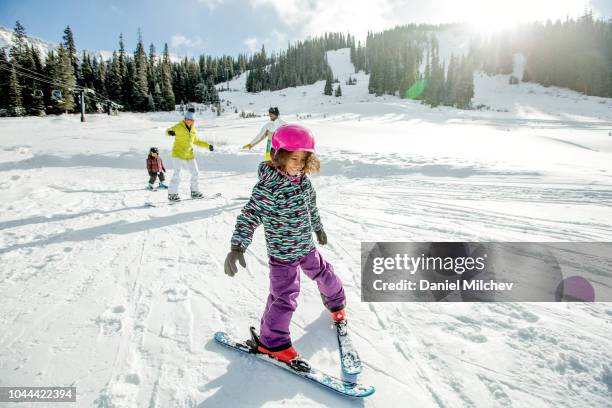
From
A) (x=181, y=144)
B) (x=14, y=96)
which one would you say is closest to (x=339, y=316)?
(x=181, y=144)

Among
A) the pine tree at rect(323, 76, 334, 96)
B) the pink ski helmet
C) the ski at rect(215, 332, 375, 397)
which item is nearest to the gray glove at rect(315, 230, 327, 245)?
the pink ski helmet

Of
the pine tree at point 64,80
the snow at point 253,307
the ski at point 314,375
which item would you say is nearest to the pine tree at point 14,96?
the pine tree at point 64,80

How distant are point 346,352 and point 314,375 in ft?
1.11

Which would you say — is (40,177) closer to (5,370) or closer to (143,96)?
(5,370)

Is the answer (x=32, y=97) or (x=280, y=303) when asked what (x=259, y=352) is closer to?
(x=280, y=303)

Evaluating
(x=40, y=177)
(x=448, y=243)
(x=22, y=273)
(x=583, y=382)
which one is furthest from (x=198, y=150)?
(x=583, y=382)

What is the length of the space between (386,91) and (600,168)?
63.4 metres

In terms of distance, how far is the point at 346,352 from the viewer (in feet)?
8.18

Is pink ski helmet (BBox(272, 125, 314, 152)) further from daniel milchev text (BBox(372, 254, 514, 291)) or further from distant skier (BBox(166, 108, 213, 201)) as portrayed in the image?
distant skier (BBox(166, 108, 213, 201))

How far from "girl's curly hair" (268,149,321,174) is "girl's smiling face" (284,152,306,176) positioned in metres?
0.02

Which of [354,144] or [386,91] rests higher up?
[386,91]

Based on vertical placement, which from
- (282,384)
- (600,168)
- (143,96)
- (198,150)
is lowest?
(282,384)

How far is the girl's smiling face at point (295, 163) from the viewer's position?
89.3 inches

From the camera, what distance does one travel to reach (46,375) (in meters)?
2.24
